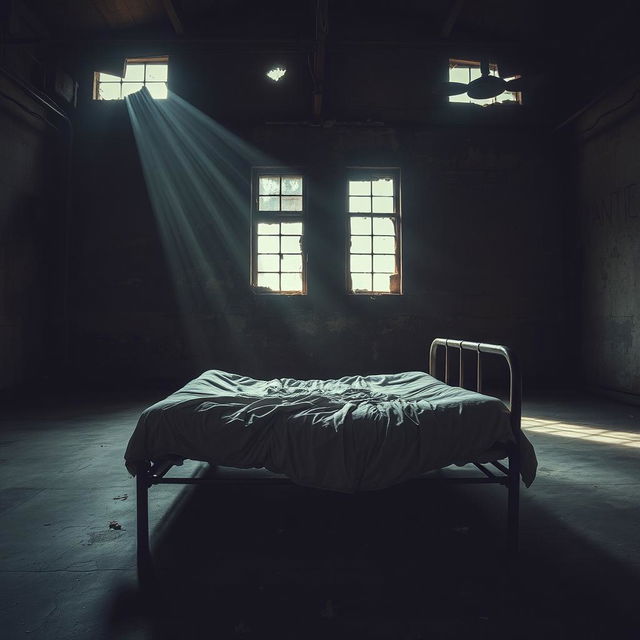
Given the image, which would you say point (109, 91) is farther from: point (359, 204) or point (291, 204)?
point (359, 204)

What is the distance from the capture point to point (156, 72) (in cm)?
739

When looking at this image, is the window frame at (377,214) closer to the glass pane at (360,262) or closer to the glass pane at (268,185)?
the glass pane at (360,262)

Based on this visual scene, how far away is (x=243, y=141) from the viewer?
7336mm

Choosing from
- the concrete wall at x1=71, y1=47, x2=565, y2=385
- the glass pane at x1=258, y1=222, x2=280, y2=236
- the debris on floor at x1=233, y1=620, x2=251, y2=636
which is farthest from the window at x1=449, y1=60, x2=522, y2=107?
the debris on floor at x1=233, y1=620, x2=251, y2=636

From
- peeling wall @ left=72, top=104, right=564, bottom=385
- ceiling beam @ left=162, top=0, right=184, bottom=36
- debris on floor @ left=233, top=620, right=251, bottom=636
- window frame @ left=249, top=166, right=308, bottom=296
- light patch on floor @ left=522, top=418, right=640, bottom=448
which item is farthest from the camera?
window frame @ left=249, top=166, right=308, bottom=296

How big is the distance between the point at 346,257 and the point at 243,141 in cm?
236

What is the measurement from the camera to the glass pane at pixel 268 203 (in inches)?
290

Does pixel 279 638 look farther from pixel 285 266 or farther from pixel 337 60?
pixel 337 60

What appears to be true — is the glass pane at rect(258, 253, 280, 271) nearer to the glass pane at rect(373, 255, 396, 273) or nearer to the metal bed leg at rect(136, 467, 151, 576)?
the glass pane at rect(373, 255, 396, 273)

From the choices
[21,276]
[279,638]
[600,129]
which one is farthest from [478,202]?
[279,638]

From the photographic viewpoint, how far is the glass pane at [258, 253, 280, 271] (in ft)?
24.2

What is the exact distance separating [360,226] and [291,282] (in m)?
1.37

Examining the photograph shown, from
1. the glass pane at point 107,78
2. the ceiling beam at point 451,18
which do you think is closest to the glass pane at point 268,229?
the glass pane at point 107,78

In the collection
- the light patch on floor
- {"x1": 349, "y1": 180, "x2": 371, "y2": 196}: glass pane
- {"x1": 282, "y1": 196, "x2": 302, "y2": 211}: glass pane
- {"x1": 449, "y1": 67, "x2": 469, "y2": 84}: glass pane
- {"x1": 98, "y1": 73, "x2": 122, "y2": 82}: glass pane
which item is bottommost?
the light patch on floor
